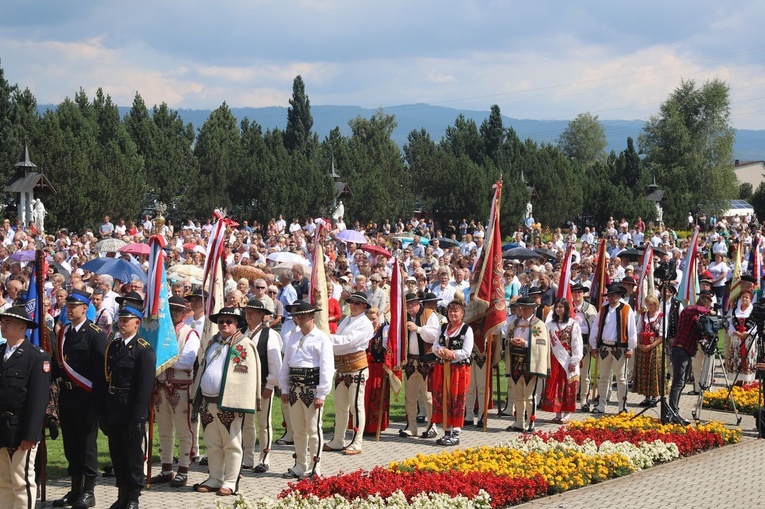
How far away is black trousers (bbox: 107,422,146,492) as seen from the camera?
9.74 m

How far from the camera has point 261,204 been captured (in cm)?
5569

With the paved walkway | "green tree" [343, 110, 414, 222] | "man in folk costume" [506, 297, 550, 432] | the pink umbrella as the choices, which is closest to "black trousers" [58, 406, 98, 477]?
the paved walkway

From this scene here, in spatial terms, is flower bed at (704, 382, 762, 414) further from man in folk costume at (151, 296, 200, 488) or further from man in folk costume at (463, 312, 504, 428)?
man in folk costume at (151, 296, 200, 488)

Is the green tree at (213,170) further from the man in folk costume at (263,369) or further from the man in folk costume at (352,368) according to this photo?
the man in folk costume at (263,369)

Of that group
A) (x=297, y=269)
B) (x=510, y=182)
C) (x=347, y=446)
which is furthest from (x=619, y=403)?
(x=510, y=182)

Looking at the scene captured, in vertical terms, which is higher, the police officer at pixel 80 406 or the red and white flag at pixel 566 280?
the red and white flag at pixel 566 280

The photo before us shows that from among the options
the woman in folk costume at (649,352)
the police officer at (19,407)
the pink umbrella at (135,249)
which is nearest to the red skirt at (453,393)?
the woman in folk costume at (649,352)

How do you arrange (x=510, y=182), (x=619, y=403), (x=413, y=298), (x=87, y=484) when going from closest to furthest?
(x=87, y=484) < (x=413, y=298) < (x=619, y=403) < (x=510, y=182)

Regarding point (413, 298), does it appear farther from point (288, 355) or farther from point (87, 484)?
point (87, 484)

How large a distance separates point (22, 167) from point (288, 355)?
34.7m

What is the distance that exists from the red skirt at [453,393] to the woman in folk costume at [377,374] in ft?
2.20

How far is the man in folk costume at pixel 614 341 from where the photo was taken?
15570 mm

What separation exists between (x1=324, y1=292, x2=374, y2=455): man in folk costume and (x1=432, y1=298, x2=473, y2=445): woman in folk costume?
130 centimetres

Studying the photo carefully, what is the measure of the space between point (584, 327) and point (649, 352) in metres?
1.07
